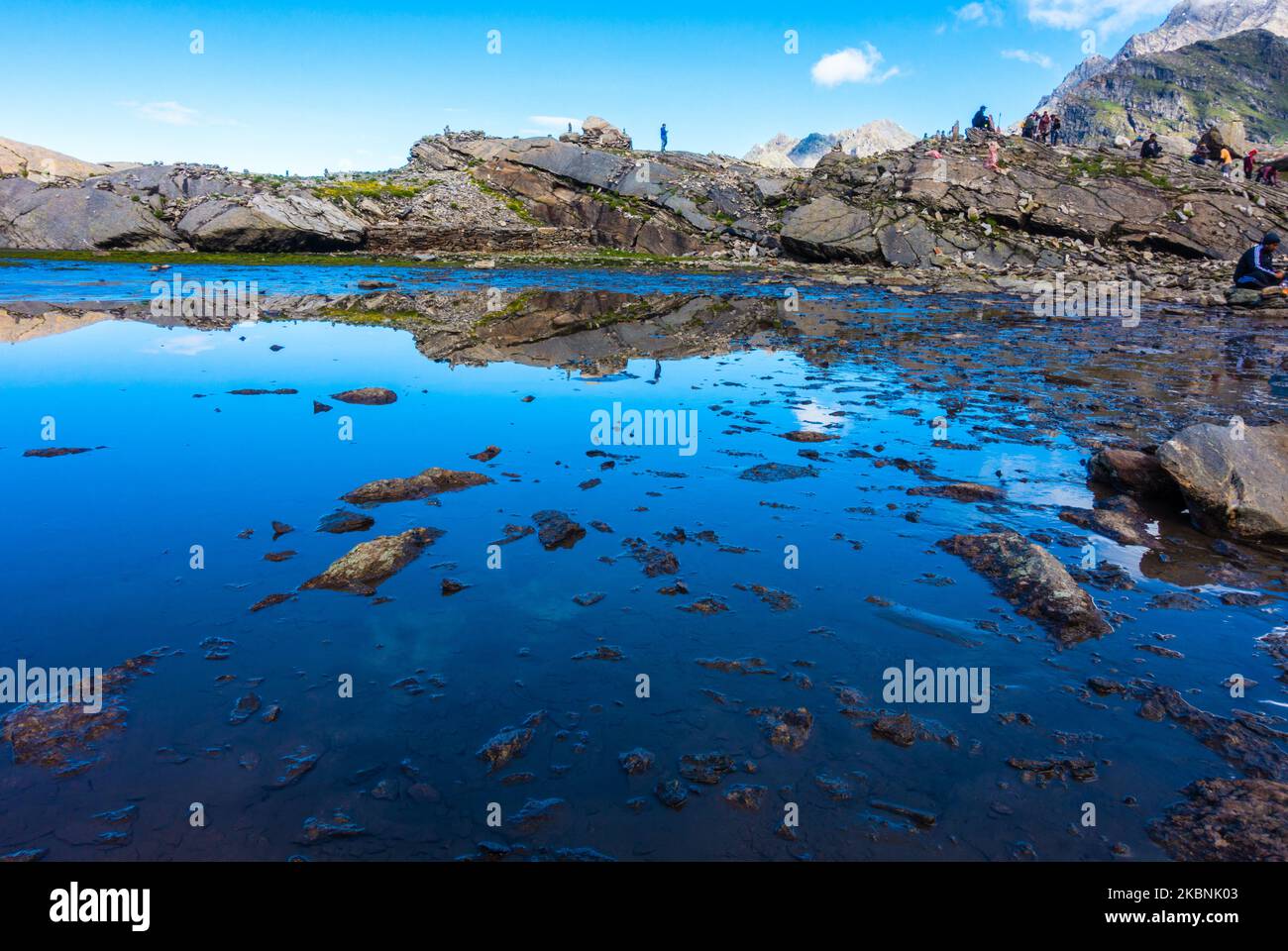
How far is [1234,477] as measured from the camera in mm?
8430

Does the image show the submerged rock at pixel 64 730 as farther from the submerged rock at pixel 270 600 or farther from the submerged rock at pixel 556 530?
the submerged rock at pixel 556 530

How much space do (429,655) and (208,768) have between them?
1.69 meters

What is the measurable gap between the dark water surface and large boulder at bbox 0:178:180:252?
45544 mm

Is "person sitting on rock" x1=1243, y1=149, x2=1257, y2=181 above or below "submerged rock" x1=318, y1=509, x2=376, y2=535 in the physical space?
above

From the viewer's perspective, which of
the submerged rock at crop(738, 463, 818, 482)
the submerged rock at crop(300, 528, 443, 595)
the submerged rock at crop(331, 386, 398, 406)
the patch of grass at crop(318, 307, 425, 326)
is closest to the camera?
the submerged rock at crop(300, 528, 443, 595)

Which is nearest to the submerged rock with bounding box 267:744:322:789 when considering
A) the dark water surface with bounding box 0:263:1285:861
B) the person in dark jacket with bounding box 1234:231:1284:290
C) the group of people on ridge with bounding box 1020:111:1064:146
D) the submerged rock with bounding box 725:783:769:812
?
the dark water surface with bounding box 0:263:1285:861

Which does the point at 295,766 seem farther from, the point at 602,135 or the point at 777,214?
the point at 602,135

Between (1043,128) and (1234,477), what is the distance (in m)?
69.4

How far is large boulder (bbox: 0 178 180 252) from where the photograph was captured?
49469mm

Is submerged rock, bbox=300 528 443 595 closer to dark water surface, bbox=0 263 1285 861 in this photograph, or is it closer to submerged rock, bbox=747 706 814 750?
dark water surface, bbox=0 263 1285 861

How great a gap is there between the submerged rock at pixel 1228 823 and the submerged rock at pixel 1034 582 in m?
1.78

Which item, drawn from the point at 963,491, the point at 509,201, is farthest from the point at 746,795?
the point at 509,201

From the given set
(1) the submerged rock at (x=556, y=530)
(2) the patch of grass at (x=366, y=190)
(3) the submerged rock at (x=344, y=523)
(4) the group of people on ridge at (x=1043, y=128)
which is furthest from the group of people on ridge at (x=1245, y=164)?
(3) the submerged rock at (x=344, y=523)
